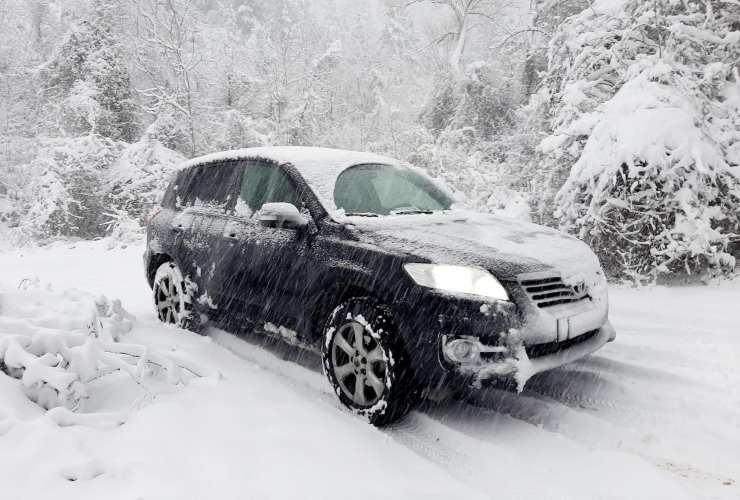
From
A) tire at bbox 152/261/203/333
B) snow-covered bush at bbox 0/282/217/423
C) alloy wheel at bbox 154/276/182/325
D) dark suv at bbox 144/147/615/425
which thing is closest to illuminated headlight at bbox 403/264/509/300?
dark suv at bbox 144/147/615/425

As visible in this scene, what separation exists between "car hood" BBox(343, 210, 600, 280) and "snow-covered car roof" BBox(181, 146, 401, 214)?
40 centimetres

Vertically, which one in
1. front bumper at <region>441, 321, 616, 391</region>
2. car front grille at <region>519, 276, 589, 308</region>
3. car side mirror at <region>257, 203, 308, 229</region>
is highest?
car side mirror at <region>257, 203, 308, 229</region>

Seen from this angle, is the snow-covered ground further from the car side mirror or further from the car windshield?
the car windshield

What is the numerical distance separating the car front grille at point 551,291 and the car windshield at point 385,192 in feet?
4.23

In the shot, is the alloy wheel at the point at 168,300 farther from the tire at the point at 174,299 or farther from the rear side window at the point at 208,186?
the rear side window at the point at 208,186

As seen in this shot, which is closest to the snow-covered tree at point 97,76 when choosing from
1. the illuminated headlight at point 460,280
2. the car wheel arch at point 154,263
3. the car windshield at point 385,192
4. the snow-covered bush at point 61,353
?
the car wheel arch at point 154,263

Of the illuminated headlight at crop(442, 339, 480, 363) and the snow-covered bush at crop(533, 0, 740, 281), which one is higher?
the snow-covered bush at crop(533, 0, 740, 281)

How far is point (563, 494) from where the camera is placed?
103 inches

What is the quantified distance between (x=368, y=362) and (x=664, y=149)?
14.0 feet

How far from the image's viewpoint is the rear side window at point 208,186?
16.4 ft

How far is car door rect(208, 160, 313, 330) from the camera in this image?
3971 millimetres

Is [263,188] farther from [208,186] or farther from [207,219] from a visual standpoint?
[208,186]

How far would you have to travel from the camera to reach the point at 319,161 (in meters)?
4.40

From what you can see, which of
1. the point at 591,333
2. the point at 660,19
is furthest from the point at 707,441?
the point at 660,19
